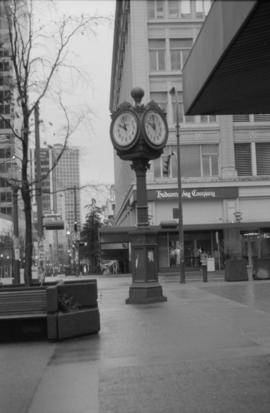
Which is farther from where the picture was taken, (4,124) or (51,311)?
(4,124)

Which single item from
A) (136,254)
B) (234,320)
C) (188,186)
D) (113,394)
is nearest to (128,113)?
(136,254)

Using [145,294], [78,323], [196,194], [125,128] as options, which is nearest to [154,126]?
[125,128]

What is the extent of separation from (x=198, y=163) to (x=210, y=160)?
992 mm

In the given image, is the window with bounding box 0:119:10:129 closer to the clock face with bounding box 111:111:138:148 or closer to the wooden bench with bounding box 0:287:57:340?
the wooden bench with bounding box 0:287:57:340

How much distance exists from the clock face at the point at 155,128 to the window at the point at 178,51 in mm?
31526

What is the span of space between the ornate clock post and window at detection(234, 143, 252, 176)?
31.3 metres

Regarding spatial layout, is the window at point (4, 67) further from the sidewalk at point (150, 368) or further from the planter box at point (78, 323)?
the sidewalk at point (150, 368)

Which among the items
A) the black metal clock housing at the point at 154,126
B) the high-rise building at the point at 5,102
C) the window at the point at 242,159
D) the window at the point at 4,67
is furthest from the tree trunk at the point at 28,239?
the window at the point at 242,159

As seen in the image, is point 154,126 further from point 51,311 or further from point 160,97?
point 160,97

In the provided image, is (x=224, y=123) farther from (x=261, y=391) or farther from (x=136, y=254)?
(x=261, y=391)

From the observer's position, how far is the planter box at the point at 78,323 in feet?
37.5

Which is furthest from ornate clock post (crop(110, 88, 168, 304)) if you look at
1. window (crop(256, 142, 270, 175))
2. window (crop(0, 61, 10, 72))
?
window (crop(256, 142, 270, 175))

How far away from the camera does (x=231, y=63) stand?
615 centimetres

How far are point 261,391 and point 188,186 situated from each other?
134ft
